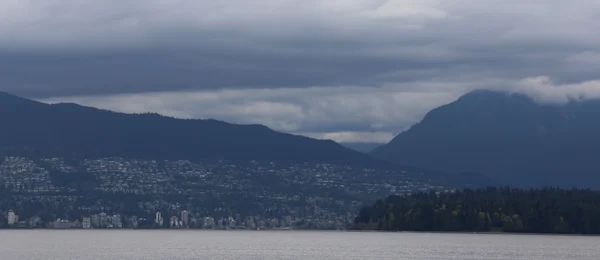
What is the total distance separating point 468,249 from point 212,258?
161ft

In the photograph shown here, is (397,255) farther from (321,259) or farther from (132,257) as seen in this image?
(132,257)

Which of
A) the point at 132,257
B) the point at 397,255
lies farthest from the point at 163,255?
the point at 397,255

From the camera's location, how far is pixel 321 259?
16000cm

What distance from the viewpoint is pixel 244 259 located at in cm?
15900

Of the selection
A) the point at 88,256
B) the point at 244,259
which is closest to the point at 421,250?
the point at 244,259

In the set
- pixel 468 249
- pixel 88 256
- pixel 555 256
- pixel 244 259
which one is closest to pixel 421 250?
pixel 468 249

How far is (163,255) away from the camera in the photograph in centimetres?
17150

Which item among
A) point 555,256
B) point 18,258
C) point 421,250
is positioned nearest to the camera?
point 18,258

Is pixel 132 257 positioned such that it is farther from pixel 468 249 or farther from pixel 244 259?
pixel 468 249

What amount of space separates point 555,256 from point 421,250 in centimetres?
2573

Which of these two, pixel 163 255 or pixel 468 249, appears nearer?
pixel 163 255

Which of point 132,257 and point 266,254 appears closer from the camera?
point 132,257

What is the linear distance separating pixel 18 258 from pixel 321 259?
4111 cm

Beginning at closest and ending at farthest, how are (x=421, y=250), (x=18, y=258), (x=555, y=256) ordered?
1. (x=18, y=258)
2. (x=555, y=256)
3. (x=421, y=250)
